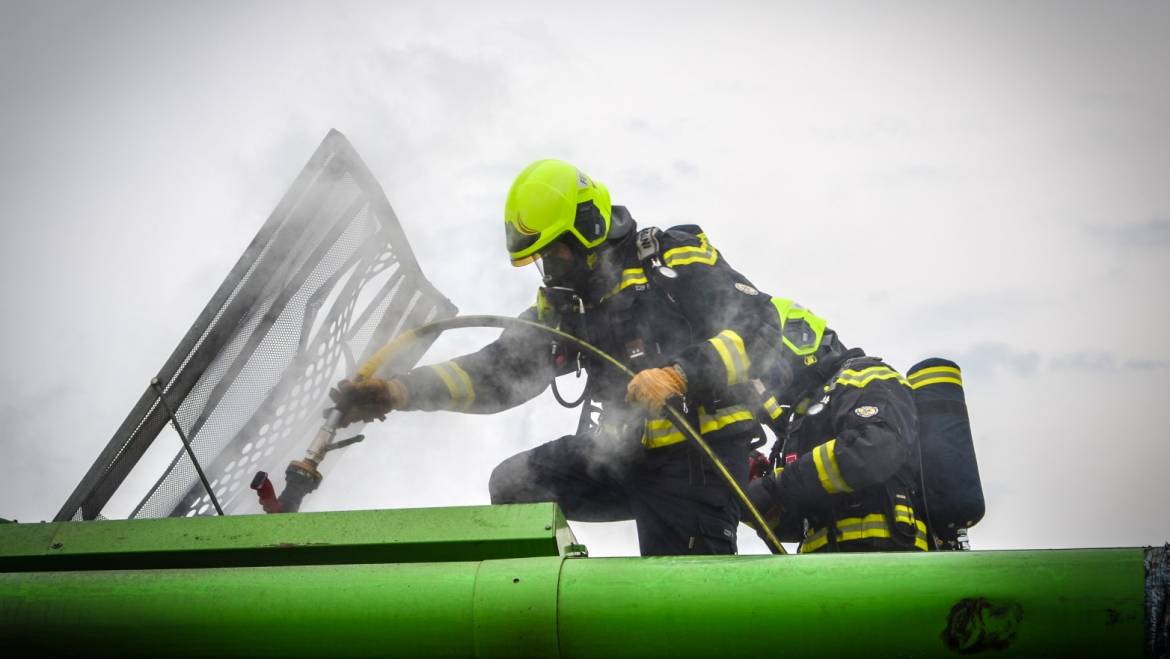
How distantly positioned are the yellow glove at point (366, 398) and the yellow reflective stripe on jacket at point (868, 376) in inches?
84.2

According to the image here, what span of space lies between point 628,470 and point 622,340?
465mm

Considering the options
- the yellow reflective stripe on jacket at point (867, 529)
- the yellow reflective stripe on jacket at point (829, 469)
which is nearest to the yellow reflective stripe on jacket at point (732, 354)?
the yellow reflective stripe on jacket at point (829, 469)

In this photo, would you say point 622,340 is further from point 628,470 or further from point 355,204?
point 355,204

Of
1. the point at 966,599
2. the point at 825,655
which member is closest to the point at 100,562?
the point at 825,655

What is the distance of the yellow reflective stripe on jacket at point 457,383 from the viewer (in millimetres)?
3947

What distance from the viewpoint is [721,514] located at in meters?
3.78

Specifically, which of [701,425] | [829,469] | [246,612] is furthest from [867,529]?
[246,612]

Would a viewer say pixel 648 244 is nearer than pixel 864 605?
No

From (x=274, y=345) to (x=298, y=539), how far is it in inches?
39.1

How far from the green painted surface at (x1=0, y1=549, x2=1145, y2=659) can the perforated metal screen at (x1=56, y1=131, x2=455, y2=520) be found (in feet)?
2.65

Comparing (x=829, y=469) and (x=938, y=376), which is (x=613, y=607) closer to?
(x=829, y=469)

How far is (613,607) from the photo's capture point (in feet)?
6.48

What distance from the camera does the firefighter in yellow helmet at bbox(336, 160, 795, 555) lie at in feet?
12.4

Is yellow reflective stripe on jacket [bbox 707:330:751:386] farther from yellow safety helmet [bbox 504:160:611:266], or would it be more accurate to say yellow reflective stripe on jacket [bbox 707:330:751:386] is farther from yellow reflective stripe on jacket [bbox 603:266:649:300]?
yellow safety helmet [bbox 504:160:611:266]
